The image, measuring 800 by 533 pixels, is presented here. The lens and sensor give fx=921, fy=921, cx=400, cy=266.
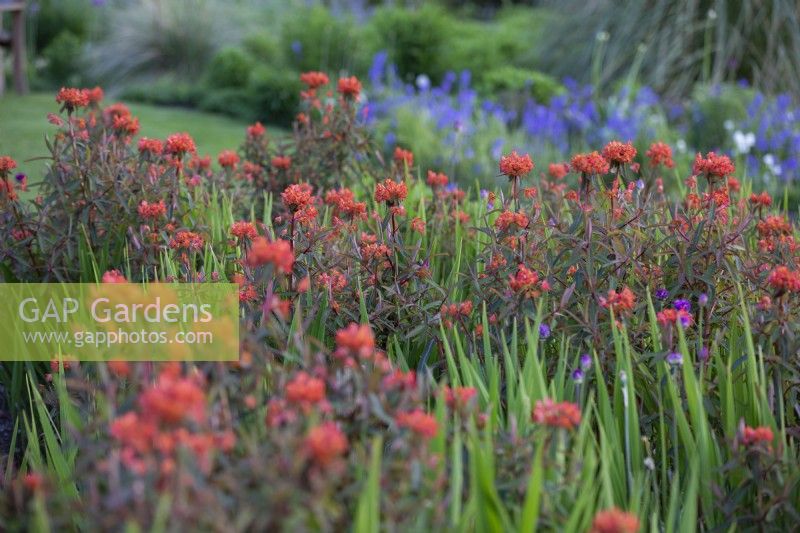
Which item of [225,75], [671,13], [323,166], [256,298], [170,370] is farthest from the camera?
[225,75]

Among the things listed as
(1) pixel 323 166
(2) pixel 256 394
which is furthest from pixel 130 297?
(1) pixel 323 166

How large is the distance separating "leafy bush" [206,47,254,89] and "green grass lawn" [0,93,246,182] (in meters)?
0.49

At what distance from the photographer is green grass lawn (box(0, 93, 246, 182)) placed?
483cm

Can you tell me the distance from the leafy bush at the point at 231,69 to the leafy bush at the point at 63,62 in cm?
203

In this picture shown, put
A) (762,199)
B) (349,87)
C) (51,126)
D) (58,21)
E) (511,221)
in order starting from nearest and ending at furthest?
(511,221)
(762,199)
(349,87)
(51,126)
(58,21)

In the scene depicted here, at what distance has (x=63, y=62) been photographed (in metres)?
9.16

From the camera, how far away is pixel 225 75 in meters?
7.64

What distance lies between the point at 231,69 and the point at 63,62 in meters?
2.57

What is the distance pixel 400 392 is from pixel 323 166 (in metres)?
1.95

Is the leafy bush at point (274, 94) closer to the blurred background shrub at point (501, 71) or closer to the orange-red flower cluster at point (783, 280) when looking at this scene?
the blurred background shrub at point (501, 71)

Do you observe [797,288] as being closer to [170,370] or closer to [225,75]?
[170,370]

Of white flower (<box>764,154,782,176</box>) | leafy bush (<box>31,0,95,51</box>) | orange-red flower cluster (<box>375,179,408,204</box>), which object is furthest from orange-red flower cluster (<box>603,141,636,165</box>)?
leafy bush (<box>31,0,95,51</box>)

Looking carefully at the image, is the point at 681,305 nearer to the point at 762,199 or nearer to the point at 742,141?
the point at 762,199

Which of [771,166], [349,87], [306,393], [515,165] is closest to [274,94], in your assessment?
[771,166]
